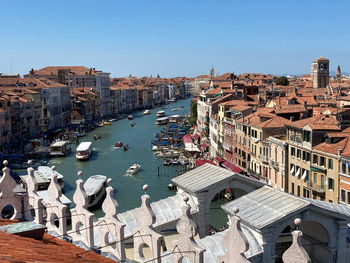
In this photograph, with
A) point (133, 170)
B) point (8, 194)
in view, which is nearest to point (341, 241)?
point (8, 194)

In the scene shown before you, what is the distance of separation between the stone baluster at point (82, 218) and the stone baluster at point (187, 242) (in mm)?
1278

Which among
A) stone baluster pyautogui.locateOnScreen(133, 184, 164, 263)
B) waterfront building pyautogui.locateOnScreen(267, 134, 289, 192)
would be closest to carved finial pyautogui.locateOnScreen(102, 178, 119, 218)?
stone baluster pyautogui.locateOnScreen(133, 184, 164, 263)

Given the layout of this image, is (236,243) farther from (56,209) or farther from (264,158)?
(264,158)

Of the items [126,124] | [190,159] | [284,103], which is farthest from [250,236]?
[126,124]

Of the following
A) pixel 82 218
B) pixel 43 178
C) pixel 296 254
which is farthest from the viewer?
pixel 43 178

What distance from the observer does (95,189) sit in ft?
72.7

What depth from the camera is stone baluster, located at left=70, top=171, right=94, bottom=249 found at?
5129 millimetres

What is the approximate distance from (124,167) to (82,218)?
25.4 meters

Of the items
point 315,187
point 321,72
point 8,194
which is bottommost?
point 315,187

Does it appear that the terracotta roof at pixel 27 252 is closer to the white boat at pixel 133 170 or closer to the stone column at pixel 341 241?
the stone column at pixel 341 241

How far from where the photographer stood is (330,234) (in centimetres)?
801

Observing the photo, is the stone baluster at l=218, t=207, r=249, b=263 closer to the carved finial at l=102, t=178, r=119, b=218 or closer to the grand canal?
the carved finial at l=102, t=178, r=119, b=218

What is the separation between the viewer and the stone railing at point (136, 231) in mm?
3801

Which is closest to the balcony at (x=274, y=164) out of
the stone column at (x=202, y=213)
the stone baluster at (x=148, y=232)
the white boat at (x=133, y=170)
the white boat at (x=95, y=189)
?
the white boat at (x=95, y=189)
